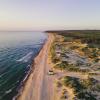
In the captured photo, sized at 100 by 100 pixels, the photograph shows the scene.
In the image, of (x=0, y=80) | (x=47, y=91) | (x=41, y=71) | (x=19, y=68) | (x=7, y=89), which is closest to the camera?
(x=47, y=91)

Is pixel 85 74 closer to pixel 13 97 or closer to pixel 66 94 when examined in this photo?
pixel 66 94

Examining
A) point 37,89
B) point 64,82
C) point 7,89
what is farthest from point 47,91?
point 7,89

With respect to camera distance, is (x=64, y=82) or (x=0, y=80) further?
(x=0, y=80)

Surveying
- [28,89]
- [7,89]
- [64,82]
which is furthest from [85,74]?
[7,89]

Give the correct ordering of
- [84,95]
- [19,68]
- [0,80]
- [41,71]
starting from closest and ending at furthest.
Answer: [84,95] → [0,80] → [41,71] → [19,68]

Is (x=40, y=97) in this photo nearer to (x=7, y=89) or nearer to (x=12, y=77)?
(x=7, y=89)

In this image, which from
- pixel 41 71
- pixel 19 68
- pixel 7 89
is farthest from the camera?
pixel 19 68

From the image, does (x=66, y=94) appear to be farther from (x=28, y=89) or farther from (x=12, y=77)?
(x=12, y=77)

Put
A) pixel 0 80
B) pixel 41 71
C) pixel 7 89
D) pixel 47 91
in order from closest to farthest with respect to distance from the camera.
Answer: pixel 47 91
pixel 7 89
pixel 0 80
pixel 41 71

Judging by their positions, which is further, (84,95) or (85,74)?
(85,74)
